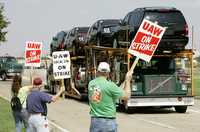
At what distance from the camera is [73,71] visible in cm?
3184

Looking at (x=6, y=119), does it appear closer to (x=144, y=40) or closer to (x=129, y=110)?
(x=129, y=110)

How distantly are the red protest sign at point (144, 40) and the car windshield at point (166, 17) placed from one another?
43.6 ft

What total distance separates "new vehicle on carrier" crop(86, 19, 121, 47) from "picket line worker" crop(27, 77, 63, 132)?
15.1m

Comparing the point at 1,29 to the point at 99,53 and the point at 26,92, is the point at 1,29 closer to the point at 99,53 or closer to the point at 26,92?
the point at 99,53

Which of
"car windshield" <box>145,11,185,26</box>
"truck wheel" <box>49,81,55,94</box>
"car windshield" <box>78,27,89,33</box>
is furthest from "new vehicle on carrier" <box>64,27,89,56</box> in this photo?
"car windshield" <box>145,11,185,26</box>

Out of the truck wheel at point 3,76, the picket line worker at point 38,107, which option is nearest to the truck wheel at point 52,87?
the truck wheel at point 3,76

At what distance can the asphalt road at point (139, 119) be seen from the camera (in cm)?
1805

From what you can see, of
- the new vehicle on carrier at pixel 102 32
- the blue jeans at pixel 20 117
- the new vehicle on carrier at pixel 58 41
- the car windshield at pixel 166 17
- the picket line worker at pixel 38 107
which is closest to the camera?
the picket line worker at pixel 38 107

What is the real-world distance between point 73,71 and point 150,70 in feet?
27.6

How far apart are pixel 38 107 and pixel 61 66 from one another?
1.71 meters

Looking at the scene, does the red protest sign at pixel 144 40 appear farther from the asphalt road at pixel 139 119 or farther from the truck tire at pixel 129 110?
the truck tire at pixel 129 110

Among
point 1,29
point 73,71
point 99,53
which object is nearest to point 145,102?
point 99,53

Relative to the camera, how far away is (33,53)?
63.3 feet

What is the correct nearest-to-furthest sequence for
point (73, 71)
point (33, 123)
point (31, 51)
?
point (33, 123), point (31, 51), point (73, 71)
